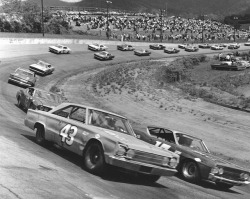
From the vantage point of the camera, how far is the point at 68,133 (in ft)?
36.3

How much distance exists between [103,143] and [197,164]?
3.54m

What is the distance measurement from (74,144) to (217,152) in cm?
1329

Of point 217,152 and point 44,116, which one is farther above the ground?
point 44,116

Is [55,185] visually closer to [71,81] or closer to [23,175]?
[23,175]

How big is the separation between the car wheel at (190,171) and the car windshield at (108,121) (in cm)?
238

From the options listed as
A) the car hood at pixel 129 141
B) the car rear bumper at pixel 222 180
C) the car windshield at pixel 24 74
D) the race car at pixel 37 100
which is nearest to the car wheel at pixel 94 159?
the car hood at pixel 129 141

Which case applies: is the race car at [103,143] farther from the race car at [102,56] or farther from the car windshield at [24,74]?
the race car at [102,56]

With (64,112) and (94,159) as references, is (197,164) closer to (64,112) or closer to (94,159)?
(94,159)

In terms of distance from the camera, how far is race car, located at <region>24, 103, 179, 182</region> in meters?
A: 9.80

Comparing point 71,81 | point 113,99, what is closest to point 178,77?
point 71,81

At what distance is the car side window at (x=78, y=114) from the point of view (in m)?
11.2

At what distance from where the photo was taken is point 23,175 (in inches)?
337

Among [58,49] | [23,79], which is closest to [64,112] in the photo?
[23,79]

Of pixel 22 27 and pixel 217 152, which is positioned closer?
pixel 217 152
